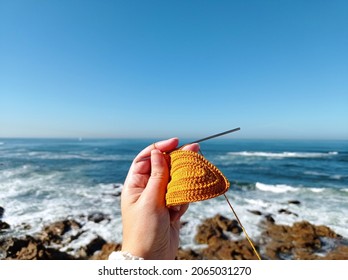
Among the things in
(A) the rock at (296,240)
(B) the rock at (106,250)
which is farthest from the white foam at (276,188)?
(B) the rock at (106,250)

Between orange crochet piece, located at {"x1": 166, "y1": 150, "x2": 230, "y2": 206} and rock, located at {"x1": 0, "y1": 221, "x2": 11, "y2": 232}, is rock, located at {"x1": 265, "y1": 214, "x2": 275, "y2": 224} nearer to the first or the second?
orange crochet piece, located at {"x1": 166, "y1": 150, "x2": 230, "y2": 206}

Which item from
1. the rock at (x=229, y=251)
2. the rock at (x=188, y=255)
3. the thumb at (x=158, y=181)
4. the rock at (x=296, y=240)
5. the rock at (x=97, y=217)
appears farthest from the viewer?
the rock at (x=97, y=217)

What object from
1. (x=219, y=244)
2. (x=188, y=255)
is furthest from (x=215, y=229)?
(x=188, y=255)

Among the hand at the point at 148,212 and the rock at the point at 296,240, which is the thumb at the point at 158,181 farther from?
the rock at the point at 296,240

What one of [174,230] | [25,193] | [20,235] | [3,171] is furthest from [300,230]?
[3,171]

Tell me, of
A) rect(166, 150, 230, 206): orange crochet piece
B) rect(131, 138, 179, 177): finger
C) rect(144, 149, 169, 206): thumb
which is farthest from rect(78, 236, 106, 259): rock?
rect(166, 150, 230, 206): orange crochet piece
